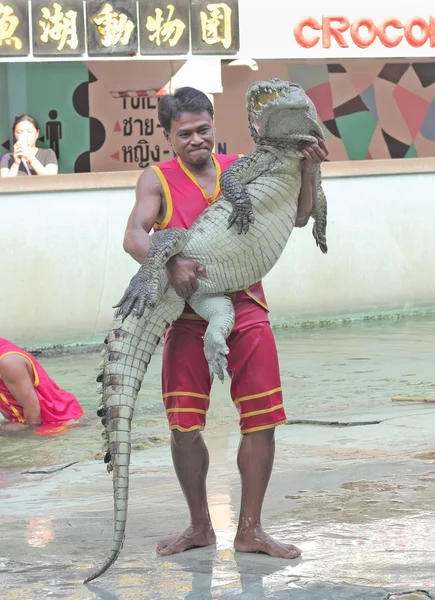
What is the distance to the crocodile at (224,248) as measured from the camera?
4578 millimetres

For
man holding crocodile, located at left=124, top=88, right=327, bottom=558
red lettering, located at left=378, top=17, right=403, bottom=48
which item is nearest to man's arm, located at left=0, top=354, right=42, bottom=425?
man holding crocodile, located at left=124, top=88, right=327, bottom=558

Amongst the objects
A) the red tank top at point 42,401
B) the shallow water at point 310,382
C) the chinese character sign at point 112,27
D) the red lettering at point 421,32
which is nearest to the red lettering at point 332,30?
the red lettering at point 421,32

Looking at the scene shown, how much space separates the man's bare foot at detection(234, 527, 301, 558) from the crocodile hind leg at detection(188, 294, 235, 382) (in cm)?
61

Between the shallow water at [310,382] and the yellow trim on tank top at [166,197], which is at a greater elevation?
the yellow trim on tank top at [166,197]

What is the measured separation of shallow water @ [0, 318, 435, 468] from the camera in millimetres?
7496

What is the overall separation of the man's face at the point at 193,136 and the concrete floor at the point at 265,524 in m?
1.51

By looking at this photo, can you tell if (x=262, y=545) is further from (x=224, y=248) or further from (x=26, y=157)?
(x=26, y=157)

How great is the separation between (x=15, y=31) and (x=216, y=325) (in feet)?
25.9

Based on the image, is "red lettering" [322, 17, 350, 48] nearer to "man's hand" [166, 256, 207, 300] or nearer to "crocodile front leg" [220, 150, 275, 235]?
"crocodile front leg" [220, 150, 275, 235]

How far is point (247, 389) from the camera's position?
4.69m

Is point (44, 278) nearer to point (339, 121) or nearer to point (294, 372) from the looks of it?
point (294, 372)

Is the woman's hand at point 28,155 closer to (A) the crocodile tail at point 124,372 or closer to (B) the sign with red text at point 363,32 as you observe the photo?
(B) the sign with red text at point 363,32

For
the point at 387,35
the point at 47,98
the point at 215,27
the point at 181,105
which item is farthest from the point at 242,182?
the point at 47,98

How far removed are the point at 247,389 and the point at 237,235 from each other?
58 cm
